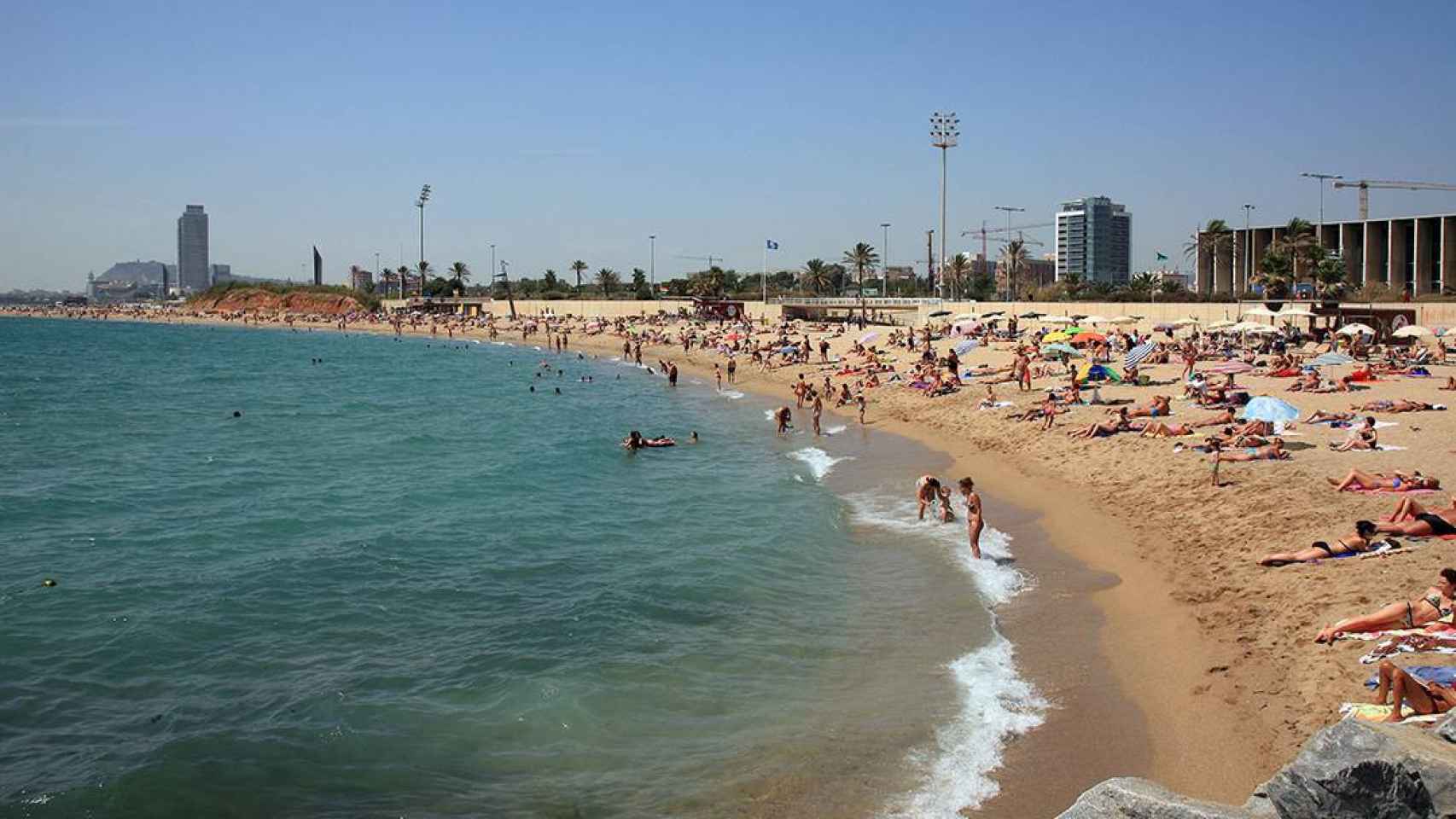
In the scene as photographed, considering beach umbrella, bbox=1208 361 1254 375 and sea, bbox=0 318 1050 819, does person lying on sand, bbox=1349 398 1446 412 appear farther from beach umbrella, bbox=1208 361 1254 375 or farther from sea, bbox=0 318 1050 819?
sea, bbox=0 318 1050 819

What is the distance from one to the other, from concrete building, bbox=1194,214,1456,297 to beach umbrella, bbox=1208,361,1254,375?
3504 cm

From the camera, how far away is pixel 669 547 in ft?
54.4

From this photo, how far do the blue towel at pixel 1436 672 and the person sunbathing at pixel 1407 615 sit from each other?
1101mm

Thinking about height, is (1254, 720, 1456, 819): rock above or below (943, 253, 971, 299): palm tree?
below

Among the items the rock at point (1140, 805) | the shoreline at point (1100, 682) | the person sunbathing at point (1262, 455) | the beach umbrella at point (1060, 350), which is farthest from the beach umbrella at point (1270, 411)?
the rock at point (1140, 805)

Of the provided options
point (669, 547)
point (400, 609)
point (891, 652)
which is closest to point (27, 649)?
point (400, 609)

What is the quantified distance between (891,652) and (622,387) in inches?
1462

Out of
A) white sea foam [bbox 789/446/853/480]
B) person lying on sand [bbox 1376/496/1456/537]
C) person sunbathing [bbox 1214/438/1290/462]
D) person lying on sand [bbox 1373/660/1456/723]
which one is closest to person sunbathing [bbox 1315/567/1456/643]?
person lying on sand [bbox 1373/660/1456/723]

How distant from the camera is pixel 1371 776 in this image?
4.65 m

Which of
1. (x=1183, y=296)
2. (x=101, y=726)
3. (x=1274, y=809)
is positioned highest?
(x=1183, y=296)

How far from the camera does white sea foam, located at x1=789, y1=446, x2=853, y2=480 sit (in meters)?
23.4

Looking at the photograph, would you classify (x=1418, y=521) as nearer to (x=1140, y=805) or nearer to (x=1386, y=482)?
(x=1386, y=482)

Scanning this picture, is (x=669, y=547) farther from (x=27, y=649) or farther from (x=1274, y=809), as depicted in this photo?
(x=1274, y=809)

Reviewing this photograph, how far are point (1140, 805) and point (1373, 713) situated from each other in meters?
4.23
